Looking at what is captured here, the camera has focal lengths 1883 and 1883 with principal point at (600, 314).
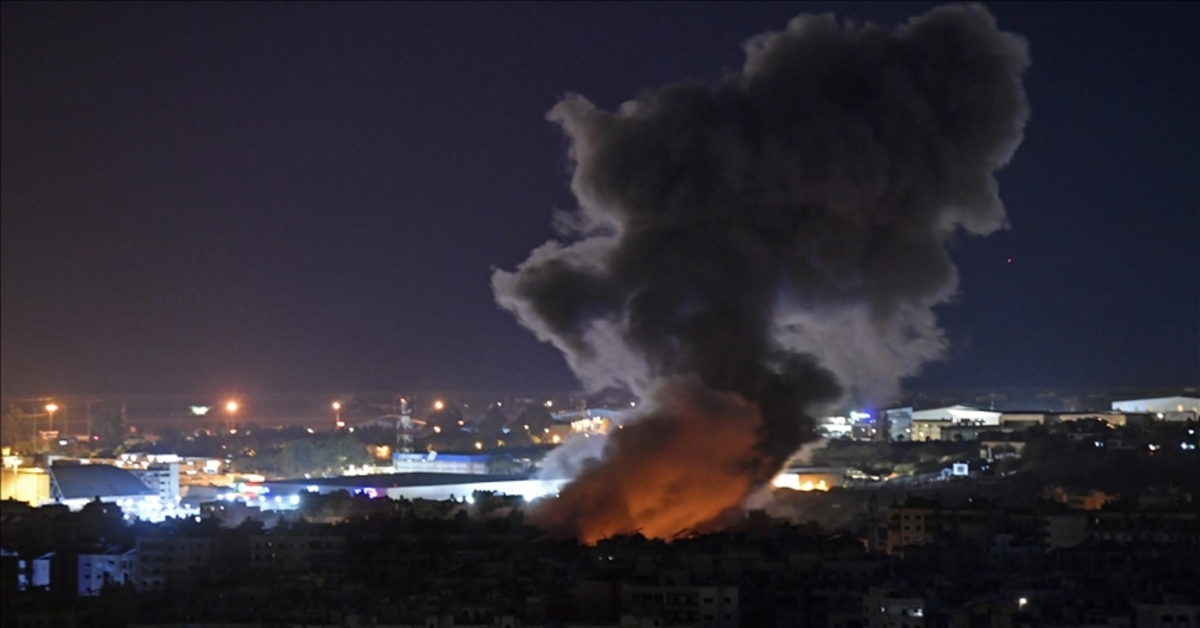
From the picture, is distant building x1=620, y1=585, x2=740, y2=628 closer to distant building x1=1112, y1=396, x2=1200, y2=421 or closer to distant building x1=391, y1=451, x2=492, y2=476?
distant building x1=391, y1=451, x2=492, y2=476

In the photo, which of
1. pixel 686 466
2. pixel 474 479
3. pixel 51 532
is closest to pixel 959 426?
pixel 474 479

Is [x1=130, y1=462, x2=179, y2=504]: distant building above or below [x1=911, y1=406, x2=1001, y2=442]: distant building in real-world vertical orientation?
below

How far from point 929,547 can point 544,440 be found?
41347 millimetres

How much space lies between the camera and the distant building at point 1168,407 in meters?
59.4

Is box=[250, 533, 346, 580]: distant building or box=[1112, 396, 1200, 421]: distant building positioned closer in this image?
box=[250, 533, 346, 580]: distant building

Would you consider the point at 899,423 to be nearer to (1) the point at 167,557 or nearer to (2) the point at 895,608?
(1) the point at 167,557

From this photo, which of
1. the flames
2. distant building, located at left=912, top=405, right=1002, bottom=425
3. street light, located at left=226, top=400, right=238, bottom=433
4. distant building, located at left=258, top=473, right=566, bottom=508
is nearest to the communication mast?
street light, located at left=226, top=400, right=238, bottom=433

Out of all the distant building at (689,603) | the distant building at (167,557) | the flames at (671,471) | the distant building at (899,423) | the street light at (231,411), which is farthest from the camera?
the street light at (231,411)

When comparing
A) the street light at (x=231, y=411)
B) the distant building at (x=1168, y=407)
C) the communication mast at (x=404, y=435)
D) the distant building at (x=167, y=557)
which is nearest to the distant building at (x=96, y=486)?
the distant building at (x=167, y=557)

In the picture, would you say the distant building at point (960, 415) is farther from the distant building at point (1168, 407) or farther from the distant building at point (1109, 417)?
the distant building at point (1168, 407)

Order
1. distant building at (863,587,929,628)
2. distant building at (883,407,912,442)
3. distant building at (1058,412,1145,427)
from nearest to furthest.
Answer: distant building at (863,587,929,628) → distant building at (1058,412,1145,427) → distant building at (883,407,912,442)

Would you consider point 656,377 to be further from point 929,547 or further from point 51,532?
point 51,532

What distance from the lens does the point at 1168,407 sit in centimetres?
6112

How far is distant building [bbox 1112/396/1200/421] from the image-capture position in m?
59.4
